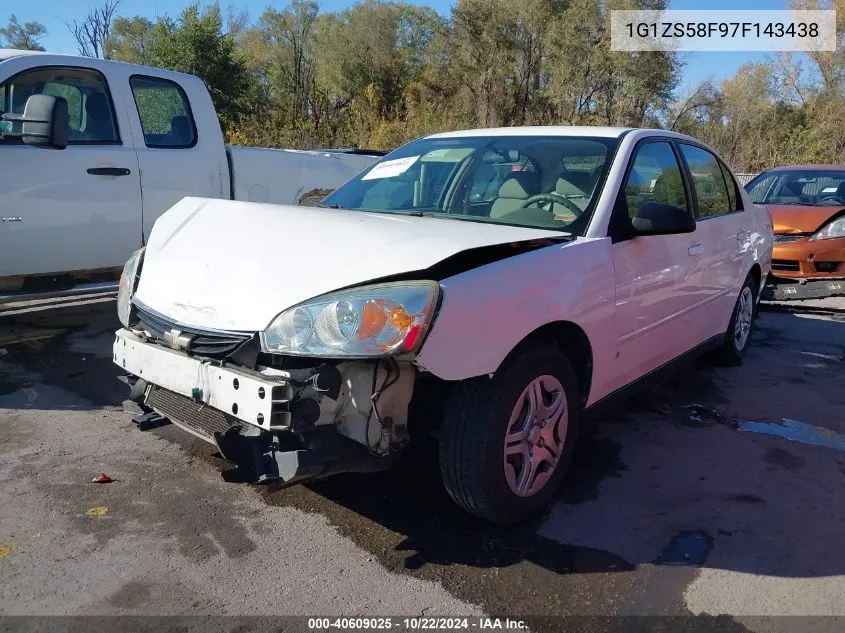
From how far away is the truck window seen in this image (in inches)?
215

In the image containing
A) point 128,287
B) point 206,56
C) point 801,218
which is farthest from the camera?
point 206,56

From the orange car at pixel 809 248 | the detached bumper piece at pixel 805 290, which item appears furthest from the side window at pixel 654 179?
the orange car at pixel 809 248

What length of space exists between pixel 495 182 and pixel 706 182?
5.99 ft

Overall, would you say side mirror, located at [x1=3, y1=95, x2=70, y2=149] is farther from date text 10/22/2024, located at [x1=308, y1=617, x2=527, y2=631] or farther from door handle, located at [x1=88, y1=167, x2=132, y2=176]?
date text 10/22/2024, located at [x1=308, y1=617, x2=527, y2=631]

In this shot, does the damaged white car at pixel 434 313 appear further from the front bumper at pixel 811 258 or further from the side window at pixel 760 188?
the side window at pixel 760 188

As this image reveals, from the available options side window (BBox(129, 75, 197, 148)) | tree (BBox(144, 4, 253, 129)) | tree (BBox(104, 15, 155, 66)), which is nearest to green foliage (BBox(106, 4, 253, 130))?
tree (BBox(144, 4, 253, 129))

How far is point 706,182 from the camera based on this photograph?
491cm

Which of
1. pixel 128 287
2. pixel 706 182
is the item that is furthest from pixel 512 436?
pixel 706 182

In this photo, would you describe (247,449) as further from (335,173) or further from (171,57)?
(171,57)

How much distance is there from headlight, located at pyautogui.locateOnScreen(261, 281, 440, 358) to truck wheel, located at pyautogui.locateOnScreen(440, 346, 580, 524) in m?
0.44

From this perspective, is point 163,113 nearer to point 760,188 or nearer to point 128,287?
point 128,287

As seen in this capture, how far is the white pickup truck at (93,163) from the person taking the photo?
518 cm

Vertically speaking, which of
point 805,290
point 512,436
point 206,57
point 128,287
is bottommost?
point 512,436

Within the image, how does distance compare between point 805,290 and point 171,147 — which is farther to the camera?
point 805,290
